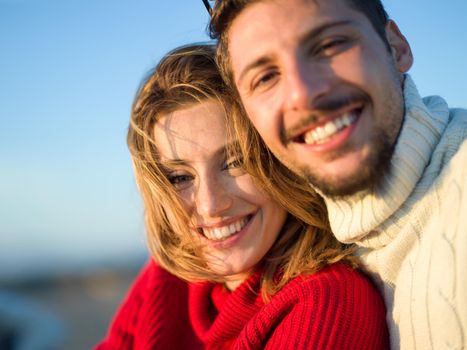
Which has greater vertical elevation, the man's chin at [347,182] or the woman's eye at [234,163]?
the woman's eye at [234,163]

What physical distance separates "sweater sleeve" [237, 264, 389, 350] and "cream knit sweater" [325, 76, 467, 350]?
0.29 feet

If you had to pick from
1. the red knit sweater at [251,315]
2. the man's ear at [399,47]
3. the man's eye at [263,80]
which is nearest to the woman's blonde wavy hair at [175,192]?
the red knit sweater at [251,315]

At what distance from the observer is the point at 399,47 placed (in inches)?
84.1

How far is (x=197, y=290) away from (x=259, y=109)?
136 centimetres

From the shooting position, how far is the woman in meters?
2.07

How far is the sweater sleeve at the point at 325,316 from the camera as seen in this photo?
190cm

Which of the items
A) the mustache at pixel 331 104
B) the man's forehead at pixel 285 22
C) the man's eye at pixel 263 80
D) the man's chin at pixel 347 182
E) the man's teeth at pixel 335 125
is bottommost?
the man's chin at pixel 347 182

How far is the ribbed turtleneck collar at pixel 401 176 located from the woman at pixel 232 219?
0.96 ft

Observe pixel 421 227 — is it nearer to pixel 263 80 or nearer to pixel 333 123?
pixel 333 123

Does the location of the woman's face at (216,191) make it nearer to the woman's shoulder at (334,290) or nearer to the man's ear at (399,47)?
the woman's shoulder at (334,290)

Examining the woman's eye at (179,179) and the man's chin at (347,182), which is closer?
the man's chin at (347,182)

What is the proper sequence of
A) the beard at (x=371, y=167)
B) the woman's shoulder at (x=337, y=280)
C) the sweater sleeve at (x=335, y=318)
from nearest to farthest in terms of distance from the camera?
the beard at (x=371, y=167)
the sweater sleeve at (x=335, y=318)
the woman's shoulder at (x=337, y=280)

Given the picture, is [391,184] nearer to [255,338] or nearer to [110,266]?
[255,338]

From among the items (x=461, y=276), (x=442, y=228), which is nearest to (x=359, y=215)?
(x=442, y=228)
